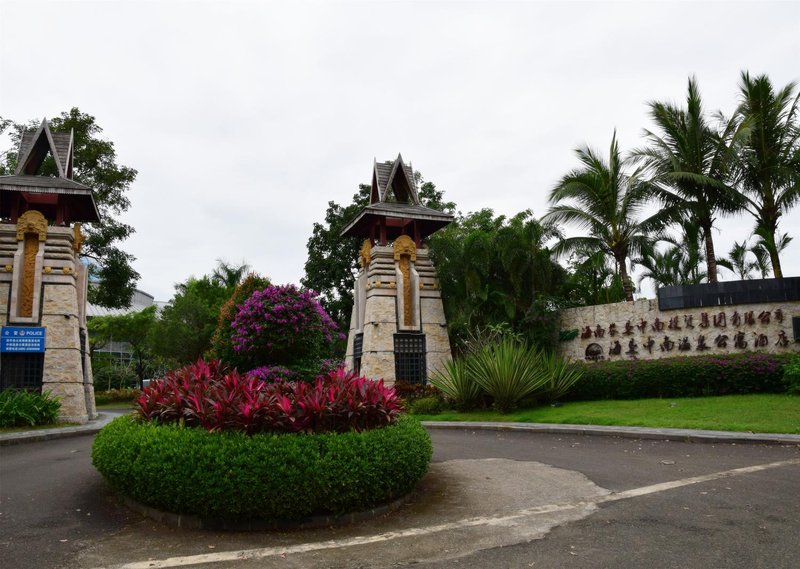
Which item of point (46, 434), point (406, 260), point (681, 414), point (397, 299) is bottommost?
point (46, 434)

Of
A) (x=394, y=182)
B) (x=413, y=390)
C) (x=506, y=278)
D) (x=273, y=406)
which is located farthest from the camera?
(x=394, y=182)

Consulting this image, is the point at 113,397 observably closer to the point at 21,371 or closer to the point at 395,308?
the point at 21,371

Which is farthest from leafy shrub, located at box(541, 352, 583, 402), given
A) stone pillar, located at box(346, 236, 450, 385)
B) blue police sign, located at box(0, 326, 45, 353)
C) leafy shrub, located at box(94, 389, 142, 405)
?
leafy shrub, located at box(94, 389, 142, 405)

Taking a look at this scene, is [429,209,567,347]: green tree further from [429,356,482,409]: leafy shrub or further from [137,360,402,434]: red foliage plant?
[137,360,402,434]: red foliage plant

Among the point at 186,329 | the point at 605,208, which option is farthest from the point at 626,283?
the point at 186,329

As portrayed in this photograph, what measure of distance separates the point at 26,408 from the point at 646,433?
15.0 metres

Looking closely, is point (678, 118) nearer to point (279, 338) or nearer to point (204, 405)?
point (279, 338)

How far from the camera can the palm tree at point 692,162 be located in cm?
1795

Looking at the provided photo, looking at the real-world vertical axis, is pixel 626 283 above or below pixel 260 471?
above

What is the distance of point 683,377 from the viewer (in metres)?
15.0

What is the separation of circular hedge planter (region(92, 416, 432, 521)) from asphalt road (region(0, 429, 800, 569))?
0.24m

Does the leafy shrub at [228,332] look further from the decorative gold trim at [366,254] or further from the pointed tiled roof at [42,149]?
the pointed tiled roof at [42,149]

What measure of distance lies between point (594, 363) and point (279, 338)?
10.1m

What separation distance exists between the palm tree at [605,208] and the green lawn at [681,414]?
5054 mm
